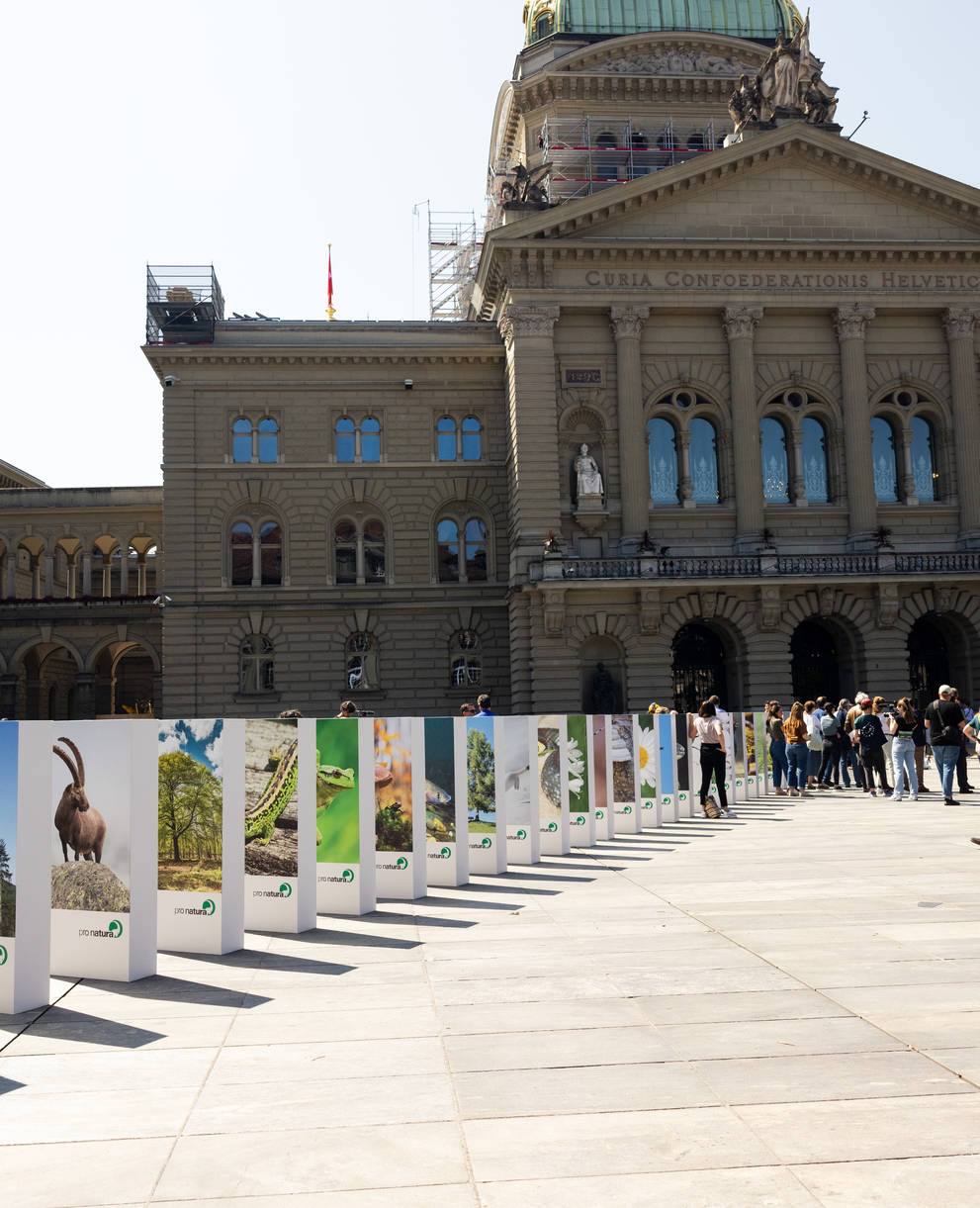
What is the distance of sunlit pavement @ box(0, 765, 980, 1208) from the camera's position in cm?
561

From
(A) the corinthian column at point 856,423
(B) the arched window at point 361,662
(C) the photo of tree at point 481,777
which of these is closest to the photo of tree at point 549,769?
(C) the photo of tree at point 481,777

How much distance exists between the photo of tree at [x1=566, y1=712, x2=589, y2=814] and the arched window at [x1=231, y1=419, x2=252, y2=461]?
31.5 meters

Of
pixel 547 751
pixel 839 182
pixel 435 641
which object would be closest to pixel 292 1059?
pixel 547 751

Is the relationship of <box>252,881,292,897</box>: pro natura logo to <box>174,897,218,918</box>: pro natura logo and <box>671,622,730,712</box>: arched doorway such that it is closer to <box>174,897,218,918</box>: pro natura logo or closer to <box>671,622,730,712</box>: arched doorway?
<box>174,897,218,918</box>: pro natura logo

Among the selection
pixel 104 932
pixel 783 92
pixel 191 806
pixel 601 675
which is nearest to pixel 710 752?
pixel 191 806

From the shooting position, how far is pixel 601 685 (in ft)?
146

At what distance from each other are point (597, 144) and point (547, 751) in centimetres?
4601

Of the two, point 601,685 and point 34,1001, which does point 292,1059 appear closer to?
point 34,1001

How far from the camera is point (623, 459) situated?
4522 centimetres

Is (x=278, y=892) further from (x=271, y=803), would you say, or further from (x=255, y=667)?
(x=255, y=667)

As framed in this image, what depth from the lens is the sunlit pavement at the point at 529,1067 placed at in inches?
221

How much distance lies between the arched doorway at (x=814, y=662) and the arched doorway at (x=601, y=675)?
7.18 metres

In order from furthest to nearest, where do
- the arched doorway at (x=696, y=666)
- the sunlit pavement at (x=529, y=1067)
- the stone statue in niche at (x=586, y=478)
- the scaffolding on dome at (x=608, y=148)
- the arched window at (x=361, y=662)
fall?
1. the scaffolding on dome at (x=608, y=148)
2. the arched window at (x=361, y=662)
3. the arched doorway at (x=696, y=666)
4. the stone statue in niche at (x=586, y=478)
5. the sunlit pavement at (x=529, y=1067)

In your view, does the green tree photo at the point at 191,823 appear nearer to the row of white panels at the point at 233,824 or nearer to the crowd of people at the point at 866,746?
the row of white panels at the point at 233,824
